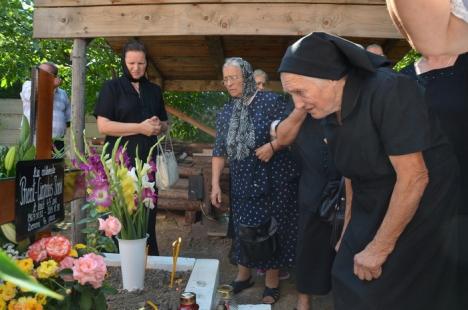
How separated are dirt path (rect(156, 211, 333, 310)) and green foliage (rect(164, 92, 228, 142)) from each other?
329cm

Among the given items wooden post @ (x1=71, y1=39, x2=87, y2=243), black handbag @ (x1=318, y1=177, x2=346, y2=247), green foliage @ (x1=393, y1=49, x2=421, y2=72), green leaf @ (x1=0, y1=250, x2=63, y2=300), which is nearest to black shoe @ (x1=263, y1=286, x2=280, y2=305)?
black handbag @ (x1=318, y1=177, x2=346, y2=247)

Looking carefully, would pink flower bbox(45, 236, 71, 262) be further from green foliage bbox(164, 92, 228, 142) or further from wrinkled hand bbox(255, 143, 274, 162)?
green foliage bbox(164, 92, 228, 142)

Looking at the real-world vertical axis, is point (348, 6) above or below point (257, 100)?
above

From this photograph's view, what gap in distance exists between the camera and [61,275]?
5.03ft

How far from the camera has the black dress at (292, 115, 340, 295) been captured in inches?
113

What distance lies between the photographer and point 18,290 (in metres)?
1.38

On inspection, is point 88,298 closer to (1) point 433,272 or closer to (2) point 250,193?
(1) point 433,272

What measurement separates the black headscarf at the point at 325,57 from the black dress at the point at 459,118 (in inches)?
12.7

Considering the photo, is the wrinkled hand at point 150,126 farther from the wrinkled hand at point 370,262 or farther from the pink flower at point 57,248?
the wrinkled hand at point 370,262

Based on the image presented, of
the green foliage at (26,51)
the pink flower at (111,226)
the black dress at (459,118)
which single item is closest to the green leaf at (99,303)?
the pink flower at (111,226)

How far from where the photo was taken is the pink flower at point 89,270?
150cm

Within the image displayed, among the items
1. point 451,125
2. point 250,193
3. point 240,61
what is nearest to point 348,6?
point 240,61

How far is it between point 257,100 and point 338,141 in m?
1.68

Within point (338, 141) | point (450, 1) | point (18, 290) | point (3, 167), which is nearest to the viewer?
point (450, 1)
